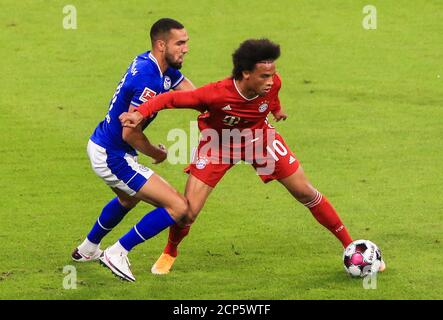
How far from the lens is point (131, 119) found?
10.6 metres

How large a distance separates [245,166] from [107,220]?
4.22 m

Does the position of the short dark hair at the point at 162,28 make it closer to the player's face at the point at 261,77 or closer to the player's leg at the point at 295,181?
the player's face at the point at 261,77

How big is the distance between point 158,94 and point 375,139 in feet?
19.8

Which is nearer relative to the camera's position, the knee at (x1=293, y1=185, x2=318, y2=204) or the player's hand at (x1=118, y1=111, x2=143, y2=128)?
the player's hand at (x1=118, y1=111, x2=143, y2=128)

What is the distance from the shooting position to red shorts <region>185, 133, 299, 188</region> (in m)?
11.3

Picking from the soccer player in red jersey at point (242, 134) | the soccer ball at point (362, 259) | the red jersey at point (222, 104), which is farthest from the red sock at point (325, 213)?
the red jersey at point (222, 104)

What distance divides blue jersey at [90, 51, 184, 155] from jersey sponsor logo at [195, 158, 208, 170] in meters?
0.63

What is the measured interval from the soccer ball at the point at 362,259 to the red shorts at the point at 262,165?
0.97 m

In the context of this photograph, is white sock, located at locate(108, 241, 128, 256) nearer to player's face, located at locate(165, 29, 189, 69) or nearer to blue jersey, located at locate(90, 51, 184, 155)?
blue jersey, located at locate(90, 51, 184, 155)

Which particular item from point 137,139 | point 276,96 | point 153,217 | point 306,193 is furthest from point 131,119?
point 306,193

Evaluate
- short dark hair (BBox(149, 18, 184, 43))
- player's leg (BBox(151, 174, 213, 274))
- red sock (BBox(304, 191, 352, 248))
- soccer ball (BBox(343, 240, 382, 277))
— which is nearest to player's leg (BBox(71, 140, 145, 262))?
player's leg (BBox(151, 174, 213, 274))

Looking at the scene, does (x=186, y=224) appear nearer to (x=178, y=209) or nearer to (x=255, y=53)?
(x=178, y=209)

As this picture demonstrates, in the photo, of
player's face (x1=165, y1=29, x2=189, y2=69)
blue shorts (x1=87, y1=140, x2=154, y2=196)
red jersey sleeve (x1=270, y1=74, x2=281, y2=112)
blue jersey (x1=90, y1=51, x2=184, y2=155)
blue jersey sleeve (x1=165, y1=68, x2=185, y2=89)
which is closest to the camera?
blue jersey (x1=90, y1=51, x2=184, y2=155)

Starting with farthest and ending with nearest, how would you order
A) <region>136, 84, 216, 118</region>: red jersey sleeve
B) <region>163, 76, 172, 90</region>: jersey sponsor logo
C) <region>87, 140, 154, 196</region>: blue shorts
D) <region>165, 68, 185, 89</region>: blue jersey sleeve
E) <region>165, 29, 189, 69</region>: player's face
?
1. <region>165, 68, 185, 89</region>: blue jersey sleeve
2. <region>163, 76, 172, 90</region>: jersey sponsor logo
3. <region>165, 29, 189, 69</region>: player's face
4. <region>87, 140, 154, 196</region>: blue shorts
5. <region>136, 84, 216, 118</region>: red jersey sleeve
